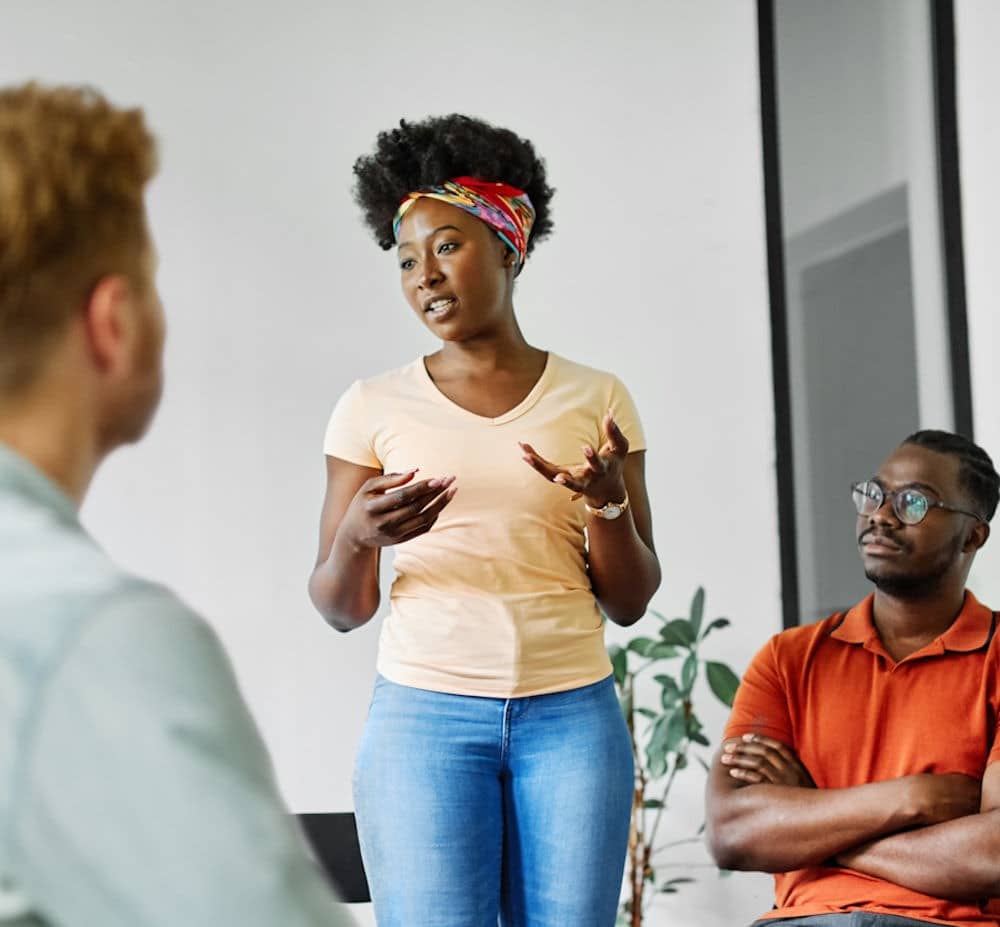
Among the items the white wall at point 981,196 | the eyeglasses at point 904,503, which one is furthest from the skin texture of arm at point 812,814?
the white wall at point 981,196

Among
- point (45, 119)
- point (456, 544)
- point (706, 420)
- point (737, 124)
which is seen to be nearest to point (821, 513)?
point (706, 420)

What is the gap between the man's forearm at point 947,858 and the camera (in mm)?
1954

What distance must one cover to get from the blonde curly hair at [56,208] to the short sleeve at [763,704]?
177 cm

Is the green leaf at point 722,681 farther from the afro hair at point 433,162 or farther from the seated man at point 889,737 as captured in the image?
the afro hair at point 433,162

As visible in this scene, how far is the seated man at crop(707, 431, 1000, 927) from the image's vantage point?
2.00 m

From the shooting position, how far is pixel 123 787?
0.53 meters

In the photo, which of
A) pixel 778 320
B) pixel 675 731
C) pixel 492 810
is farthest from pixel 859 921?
pixel 778 320

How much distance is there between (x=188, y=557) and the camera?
3.23m

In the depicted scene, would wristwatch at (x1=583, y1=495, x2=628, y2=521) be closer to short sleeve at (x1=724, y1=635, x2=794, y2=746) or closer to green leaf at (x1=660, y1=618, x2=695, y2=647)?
short sleeve at (x1=724, y1=635, x2=794, y2=746)

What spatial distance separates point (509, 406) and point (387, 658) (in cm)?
41

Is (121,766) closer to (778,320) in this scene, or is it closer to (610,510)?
(610,510)

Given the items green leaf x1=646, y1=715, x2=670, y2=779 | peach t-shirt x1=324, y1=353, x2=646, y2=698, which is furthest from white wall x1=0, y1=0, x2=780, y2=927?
peach t-shirt x1=324, y1=353, x2=646, y2=698

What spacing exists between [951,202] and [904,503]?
5.02 ft

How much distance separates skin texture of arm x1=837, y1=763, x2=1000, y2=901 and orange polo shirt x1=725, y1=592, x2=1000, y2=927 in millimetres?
35
